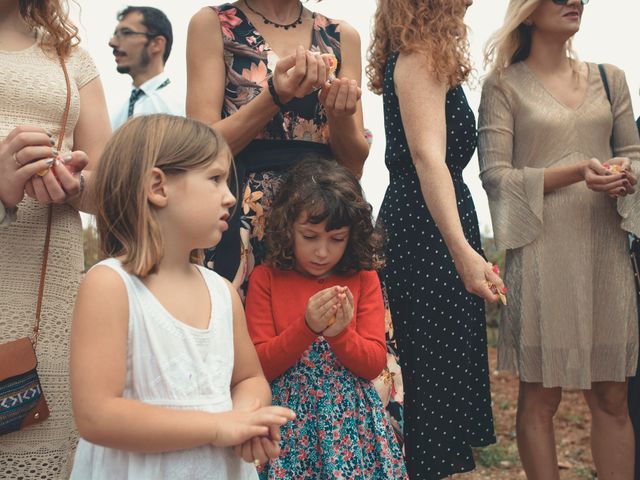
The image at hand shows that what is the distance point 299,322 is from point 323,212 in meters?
0.41

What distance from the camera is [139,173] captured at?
2260 mm

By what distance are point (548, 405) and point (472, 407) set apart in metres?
0.52

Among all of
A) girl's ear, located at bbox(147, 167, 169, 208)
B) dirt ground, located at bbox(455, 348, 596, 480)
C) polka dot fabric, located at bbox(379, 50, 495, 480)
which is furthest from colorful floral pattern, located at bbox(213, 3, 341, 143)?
dirt ground, located at bbox(455, 348, 596, 480)

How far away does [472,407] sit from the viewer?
11.7 ft

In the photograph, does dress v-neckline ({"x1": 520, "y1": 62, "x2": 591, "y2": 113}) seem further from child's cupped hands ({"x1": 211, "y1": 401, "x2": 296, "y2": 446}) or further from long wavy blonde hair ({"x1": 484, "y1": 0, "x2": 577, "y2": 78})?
child's cupped hands ({"x1": 211, "y1": 401, "x2": 296, "y2": 446})

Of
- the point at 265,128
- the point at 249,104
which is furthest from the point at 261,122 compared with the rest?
the point at 265,128

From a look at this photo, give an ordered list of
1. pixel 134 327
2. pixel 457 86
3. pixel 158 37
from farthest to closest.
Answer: pixel 158 37 < pixel 457 86 < pixel 134 327

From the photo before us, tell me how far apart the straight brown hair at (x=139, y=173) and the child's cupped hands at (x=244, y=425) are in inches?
16.9

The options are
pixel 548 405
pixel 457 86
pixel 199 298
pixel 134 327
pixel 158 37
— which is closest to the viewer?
pixel 134 327

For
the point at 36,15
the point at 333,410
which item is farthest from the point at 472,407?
the point at 36,15

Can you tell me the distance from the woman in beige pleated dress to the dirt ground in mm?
1770

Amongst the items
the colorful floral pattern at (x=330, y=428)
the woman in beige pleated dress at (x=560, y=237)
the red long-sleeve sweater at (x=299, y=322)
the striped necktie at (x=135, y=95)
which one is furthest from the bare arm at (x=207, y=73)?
the striped necktie at (x=135, y=95)

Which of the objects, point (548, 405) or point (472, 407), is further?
point (548, 405)

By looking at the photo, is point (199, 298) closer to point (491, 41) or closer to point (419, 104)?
point (419, 104)
